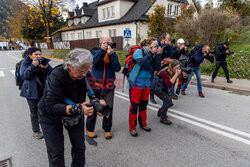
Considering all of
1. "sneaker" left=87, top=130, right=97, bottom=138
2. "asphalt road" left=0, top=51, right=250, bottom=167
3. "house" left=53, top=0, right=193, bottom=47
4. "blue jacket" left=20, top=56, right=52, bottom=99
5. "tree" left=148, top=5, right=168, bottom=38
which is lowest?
"asphalt road" left=0, top=51, right=250, bottom=167

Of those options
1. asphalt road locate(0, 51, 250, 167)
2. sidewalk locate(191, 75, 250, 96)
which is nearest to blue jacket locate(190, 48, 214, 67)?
sidewalk locate(191, 75, 250, 96)

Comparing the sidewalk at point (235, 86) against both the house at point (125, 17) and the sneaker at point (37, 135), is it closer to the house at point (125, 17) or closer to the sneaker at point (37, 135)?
the sneaker at point (37, 135)

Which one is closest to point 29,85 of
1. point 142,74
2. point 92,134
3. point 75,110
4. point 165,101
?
point 92,134

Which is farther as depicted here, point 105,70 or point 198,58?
point 198,58

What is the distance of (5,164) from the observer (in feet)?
9.02

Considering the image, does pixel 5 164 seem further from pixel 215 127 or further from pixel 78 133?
pixel 215 127

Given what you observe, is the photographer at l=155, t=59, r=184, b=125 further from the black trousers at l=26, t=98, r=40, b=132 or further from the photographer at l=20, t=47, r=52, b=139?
the black trousers at l=26, t=98, r=40, b=132

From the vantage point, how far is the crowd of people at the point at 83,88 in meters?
1.81

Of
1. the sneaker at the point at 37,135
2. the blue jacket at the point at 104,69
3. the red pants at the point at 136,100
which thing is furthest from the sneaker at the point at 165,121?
the sneaker at the point at 37,135

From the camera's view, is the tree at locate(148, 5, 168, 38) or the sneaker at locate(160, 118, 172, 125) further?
the tree at locate(148, 5, 168, 38)

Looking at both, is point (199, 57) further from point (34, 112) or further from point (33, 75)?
point (34, 112)

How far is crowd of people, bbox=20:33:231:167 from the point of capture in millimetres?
1811

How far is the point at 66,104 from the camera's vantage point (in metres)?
1.95

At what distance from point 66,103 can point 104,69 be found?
1.45m
